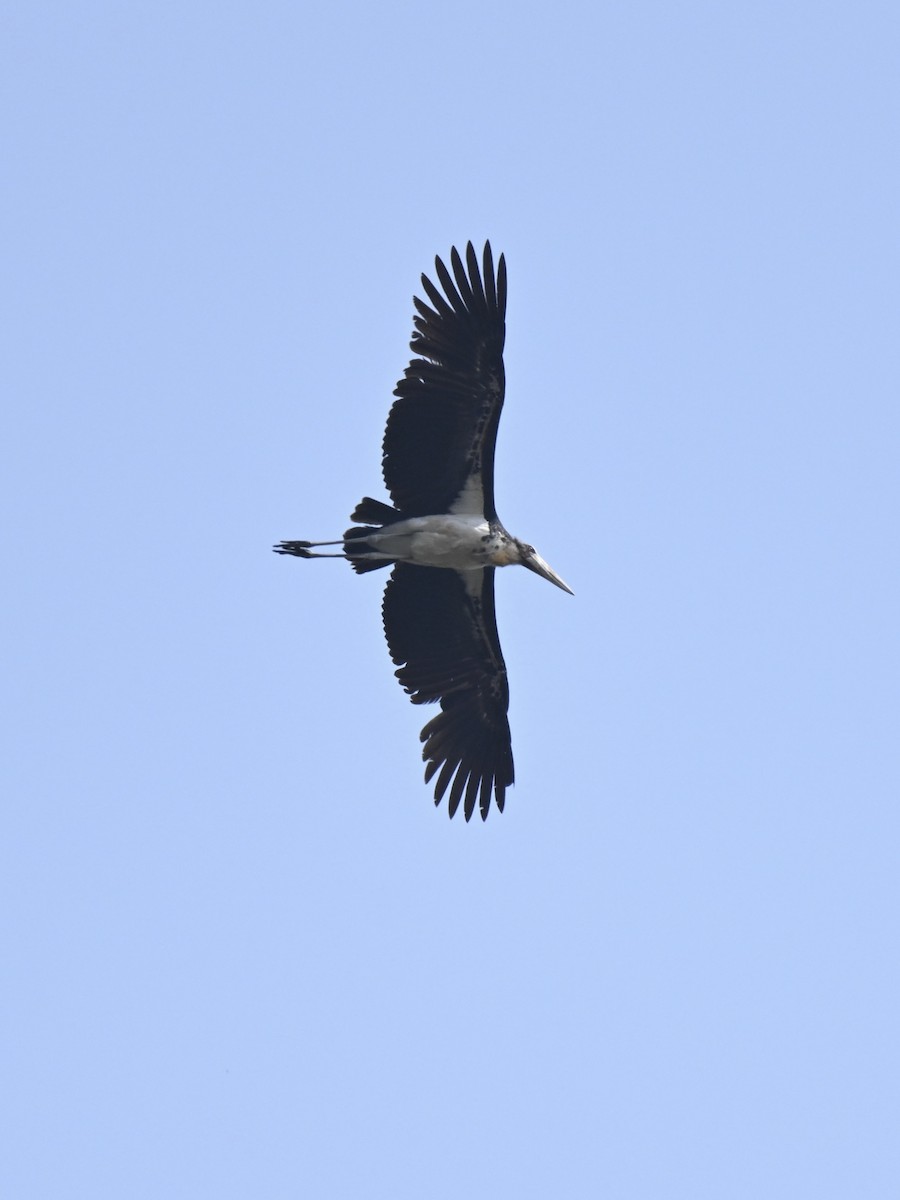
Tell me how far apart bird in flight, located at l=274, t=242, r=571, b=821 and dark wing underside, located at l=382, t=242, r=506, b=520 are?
0.4 inches

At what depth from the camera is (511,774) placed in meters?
25.8

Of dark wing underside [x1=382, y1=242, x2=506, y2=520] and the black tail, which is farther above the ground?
dark wing underside [x1=382, y1=242, x2=506, y2=520]

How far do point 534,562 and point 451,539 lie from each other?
5.25 feet

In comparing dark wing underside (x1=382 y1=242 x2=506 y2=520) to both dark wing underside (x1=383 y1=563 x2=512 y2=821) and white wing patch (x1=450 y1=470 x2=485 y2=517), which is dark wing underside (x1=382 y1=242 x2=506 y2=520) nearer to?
white wing patch (x1=450 y1=470 x2=485 y2=517)

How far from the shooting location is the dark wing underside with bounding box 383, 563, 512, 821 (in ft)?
81.6

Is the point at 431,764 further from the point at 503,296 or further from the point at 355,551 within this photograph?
the point at 503,296

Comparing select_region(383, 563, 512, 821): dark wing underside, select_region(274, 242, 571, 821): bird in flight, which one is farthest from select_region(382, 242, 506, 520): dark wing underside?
select_region(383, 563, 512, 821): dark wing underside

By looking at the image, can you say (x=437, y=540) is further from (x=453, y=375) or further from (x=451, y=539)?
(x=453, y=375)

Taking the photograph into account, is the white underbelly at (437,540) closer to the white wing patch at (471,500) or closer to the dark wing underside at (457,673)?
the white wing patch at (471,500)

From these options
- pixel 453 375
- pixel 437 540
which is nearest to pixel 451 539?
pixel 437 540

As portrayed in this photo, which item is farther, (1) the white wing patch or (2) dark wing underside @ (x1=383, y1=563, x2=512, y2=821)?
(2) dark wing underside @ (x1=383, y1=563, x2=512, y2=821)

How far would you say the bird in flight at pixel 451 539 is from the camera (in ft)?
74.9

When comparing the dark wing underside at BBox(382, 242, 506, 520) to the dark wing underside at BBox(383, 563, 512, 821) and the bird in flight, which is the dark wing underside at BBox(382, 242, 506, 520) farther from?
the dark wing underside at BBox(383, 563, 512, 821)

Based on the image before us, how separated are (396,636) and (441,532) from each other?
205 centimetres
